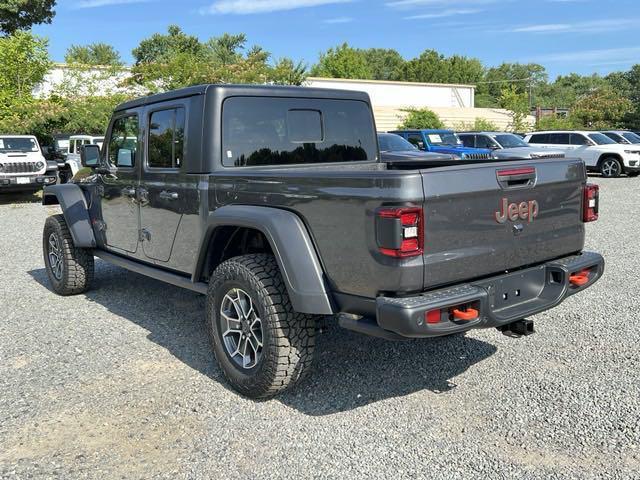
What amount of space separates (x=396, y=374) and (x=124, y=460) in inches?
72.8

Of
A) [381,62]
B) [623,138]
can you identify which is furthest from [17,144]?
[381,62]

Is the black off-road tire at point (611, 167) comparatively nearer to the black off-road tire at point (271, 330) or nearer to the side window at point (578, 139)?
the side window at point (578, 139)

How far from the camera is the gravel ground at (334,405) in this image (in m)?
3.10

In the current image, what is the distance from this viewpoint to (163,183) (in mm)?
4629

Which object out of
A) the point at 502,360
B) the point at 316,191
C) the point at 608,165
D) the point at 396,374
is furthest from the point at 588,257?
the point at 608,165

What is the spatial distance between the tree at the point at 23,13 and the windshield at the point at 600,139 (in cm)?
2686

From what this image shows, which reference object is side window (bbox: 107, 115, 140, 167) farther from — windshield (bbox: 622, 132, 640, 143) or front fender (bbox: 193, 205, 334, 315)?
windshield (bbox: 622, 132, 640, 143)

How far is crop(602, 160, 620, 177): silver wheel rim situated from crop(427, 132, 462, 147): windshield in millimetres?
5373

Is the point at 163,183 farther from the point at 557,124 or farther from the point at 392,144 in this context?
the point at 557,124

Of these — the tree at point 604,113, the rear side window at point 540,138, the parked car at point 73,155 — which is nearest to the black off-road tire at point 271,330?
the parked car at point 73,155

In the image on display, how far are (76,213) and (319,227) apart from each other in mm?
3553

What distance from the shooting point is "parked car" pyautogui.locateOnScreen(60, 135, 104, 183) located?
18.6 m

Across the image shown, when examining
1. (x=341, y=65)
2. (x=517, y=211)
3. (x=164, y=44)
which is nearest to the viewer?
(x=517, y=211)

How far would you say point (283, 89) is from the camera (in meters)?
4.63
